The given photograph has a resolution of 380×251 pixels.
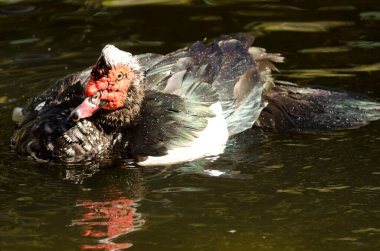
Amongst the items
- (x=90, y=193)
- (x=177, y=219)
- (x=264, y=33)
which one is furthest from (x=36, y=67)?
(x=177, y=219)

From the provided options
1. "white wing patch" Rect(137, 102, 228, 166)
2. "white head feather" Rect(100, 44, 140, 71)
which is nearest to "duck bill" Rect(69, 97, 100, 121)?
"white head feather" Rect(100, 44, 140, 71)

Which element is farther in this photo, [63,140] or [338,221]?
[63,140]

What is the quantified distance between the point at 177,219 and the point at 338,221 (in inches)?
47.5

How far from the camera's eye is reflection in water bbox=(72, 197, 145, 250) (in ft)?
21.6

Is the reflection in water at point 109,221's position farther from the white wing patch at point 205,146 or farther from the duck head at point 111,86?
the duck head at point 111,86

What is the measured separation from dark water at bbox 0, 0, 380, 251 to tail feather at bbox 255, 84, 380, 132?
0.51ft

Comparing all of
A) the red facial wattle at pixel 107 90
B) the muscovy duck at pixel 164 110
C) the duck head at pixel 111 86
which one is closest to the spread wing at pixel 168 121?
the muscovy duck at pixel 164 110

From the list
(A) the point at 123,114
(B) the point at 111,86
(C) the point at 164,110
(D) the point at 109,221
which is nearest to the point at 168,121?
(C) the point at 164,110

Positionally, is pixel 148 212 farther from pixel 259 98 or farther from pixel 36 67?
pixel 36 67

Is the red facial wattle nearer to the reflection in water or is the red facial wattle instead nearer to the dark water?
the dark water

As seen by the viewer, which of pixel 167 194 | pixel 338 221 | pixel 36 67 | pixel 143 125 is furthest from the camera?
pixel 36 67

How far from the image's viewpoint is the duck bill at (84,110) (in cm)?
798

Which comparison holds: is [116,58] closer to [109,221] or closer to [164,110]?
[164,110]

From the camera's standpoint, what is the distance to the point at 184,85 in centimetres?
856
